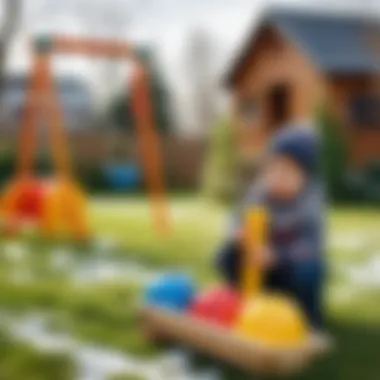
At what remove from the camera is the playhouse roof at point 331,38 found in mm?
6160

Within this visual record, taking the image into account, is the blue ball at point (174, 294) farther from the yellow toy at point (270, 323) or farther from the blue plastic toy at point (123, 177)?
the blue plastic toy at point (123, 177)

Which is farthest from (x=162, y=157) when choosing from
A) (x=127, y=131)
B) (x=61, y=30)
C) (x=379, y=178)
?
(x=61, y=30)

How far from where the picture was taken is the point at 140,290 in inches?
108

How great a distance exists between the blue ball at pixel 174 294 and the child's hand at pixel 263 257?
177mm

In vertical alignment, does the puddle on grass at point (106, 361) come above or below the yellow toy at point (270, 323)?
below

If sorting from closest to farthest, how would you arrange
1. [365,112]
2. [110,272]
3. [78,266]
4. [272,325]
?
[272,325]
[110,272]
[78,266]
[365,112]

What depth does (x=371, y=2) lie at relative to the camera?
5.77 m

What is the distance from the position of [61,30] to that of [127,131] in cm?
259

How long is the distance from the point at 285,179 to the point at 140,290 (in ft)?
2.32

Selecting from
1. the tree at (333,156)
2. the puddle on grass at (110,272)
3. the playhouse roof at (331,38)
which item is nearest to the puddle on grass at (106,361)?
the puddle on grass at (110,272)

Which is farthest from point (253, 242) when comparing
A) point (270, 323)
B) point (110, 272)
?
point (110, 272)

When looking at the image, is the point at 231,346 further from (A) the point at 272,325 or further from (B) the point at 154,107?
(B) the point at 154,107

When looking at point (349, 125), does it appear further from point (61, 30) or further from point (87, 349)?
point (87, 349)

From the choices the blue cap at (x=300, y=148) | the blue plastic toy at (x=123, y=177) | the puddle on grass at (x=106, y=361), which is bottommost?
the puddle on grass at (x=106, y=361)
